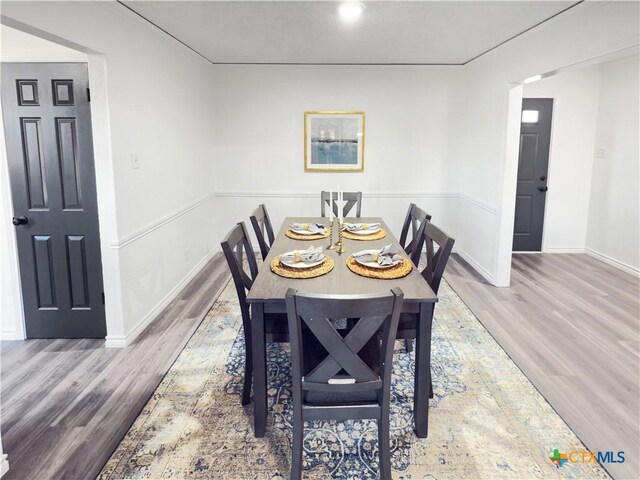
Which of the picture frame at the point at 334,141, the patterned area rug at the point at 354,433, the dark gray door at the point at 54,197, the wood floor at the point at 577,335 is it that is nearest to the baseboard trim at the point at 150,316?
the dark gray door at the point at 54,197

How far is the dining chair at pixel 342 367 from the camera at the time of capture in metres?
→ 1.75

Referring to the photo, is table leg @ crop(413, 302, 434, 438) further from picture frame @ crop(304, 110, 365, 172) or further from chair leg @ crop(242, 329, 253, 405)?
picture frame @ crop(304, 110, 365, 172)

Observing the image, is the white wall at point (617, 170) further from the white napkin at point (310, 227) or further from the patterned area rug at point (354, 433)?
the white napkin at point (310, 227)

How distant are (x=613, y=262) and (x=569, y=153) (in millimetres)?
1436

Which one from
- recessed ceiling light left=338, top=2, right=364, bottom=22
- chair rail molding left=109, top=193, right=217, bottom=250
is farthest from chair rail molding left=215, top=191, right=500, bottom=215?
recessed ceiling light left=338, top=2, right=364, bottom=22

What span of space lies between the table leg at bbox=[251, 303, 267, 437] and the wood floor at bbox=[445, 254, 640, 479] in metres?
1.61

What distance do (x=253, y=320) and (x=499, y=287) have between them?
3284 mm

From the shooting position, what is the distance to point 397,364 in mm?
3033

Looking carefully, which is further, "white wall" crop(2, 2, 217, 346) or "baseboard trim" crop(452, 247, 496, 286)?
"baseboard trim" crop(452, 247, 496, 286)

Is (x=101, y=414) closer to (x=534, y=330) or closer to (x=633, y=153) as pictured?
(x=534, y=330)

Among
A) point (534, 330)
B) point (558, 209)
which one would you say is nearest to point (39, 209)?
point (534, 330)

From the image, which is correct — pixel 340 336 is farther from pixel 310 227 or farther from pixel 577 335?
pixel 577 335

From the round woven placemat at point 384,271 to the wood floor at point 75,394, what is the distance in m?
1.42

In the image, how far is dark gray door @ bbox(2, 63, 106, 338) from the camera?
10.2 feet
